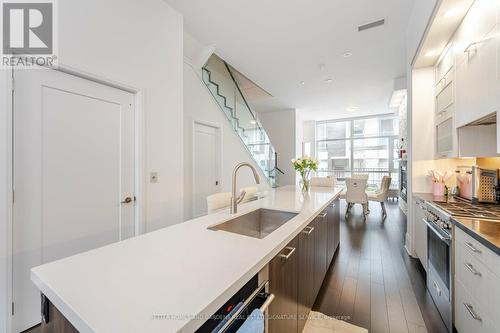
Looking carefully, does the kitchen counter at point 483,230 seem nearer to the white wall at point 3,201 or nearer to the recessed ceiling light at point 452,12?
the recessed ceiling light at point 452,12

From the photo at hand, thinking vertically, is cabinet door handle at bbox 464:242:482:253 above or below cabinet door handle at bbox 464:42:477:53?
below

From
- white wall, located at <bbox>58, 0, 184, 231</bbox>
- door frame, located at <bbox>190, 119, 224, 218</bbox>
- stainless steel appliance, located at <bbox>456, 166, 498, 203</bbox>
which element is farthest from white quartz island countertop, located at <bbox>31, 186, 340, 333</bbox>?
door frame, located at <bbox>190, 119, 224, 218</bbox>

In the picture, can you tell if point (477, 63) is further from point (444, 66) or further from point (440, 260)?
point (440, 260)

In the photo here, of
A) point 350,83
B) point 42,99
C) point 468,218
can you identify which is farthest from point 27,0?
point 350,83

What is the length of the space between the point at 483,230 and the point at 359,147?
25.8 ft

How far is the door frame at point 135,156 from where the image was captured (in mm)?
1540

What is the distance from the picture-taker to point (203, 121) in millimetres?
3939

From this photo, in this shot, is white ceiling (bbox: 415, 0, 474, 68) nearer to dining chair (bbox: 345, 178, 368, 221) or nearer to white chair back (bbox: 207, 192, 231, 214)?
white chair back (bbox: 207, 192, 231, 214)

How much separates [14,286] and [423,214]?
12.3 feet

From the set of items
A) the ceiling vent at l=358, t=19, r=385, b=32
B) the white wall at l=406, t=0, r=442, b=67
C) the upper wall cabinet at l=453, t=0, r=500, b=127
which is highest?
the ceiling vent at l=358, t=19, r=385, b=32

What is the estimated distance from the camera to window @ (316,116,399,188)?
7902mm

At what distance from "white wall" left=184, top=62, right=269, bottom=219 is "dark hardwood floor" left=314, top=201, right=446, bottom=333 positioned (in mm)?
2455

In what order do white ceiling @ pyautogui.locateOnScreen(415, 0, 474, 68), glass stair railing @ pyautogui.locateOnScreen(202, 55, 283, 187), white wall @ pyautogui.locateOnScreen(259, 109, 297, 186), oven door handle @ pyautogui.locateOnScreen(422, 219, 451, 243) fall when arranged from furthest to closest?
white wall @ pyautogui.locateOnScreen(259, 109, 297, 186) < glass stair railing @ pyautogui.locateOnScreen(202, 55, 283, 187) < white ceiling @ pyautogui.locateOnScreen(415, 0, 474, 68) < oven door handle @ pyautogui.locateOnScreen(422, 219, 451, 243)

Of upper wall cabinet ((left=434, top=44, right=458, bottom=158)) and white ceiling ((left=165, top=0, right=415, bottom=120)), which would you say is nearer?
upper wall cabinet ((left=434, top=44, right=458, bottom=158))
